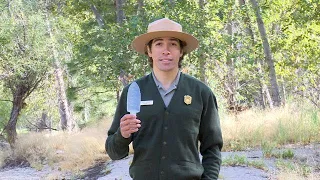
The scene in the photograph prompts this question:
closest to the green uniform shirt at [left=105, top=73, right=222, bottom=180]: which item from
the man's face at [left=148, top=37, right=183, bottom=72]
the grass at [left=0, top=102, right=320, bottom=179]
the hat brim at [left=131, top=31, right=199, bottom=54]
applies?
the man's face at [left=148, top=37, right=183, bottom=72]

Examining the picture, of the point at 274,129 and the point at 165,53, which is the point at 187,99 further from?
the point at 274,129

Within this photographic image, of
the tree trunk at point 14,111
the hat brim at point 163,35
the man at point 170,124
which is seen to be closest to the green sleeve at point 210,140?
the man at point 170,124

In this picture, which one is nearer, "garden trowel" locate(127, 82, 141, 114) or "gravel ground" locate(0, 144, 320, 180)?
"garden trowel" locate(127, 82, 141, 114)

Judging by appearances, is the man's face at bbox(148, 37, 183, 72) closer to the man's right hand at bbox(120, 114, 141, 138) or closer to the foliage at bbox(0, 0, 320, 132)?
the man's right hand at bbox(120, 114, 141, 138)

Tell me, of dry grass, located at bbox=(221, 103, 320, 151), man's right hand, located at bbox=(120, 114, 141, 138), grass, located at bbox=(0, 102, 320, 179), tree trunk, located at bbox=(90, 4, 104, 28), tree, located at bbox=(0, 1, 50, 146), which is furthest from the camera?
tree trunk, located at bbox=(90, 4, 104, 28)

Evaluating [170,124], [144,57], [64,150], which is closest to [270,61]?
[144,57]

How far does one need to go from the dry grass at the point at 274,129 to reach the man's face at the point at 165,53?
674 centimetres

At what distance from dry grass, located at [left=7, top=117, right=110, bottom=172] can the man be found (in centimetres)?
866

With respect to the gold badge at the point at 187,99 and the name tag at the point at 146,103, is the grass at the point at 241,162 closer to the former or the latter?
the gold badge at the point at 187,99

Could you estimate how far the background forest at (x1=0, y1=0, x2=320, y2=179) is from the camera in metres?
11.1

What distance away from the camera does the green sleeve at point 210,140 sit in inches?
93.5

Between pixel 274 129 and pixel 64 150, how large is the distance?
6.92 m

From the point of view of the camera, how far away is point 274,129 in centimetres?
956

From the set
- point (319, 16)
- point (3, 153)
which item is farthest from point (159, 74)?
point (3, 153)
